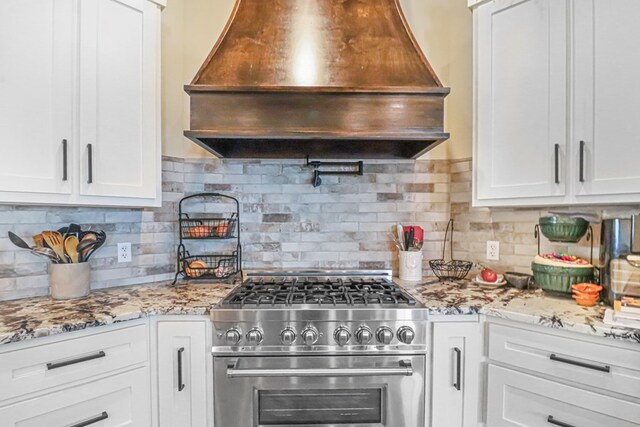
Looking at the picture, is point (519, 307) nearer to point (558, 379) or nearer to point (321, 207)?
point (558, 379)

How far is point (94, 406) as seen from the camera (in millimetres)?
1275

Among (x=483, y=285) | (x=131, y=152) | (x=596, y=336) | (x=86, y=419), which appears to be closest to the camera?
(x=596, y=336)

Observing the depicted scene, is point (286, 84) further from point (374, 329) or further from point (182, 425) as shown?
point (182, 425)

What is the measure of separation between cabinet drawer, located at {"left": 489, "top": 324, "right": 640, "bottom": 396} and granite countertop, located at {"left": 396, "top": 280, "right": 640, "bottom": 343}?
50 millimetres

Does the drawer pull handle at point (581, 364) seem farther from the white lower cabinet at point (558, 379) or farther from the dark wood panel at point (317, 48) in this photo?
the dark wood panel at point (317, 48)

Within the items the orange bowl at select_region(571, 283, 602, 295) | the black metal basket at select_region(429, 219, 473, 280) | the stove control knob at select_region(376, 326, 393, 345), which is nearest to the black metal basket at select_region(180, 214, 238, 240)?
the stove control knob at select_region(376, 326, 393, 345)

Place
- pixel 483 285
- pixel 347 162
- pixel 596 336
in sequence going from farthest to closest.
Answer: pixel 347 162
pixel 483 285
pixel 596 336

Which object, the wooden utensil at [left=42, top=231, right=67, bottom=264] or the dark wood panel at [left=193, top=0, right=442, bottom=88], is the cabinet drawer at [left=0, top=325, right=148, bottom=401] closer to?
the wooden utensil at [left=42, top=231, right=67, bottom=264]

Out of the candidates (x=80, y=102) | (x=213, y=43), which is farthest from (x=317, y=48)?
(x=80, y=102)

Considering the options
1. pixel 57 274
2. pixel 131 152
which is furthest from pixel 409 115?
pixel 57 274

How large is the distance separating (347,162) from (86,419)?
1.77 metres

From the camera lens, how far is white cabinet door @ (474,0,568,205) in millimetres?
1498

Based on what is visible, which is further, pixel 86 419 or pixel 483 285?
pixel 483 285

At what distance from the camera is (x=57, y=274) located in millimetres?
1547
